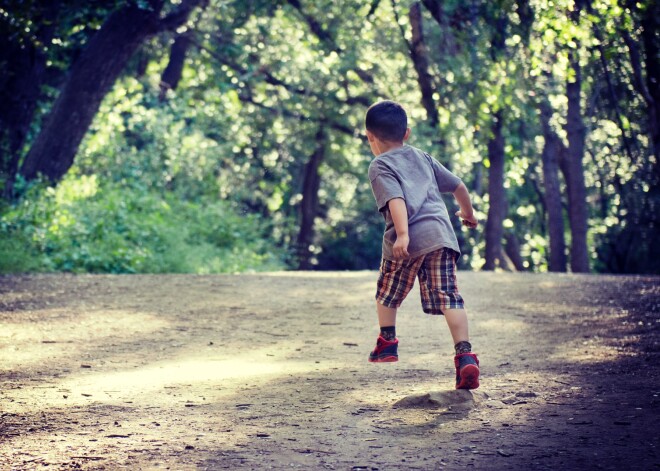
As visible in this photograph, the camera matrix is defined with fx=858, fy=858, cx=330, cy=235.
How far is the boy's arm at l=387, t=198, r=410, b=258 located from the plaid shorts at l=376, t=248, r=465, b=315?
21 centimetres

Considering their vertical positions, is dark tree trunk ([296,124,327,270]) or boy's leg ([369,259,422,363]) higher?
dark tree trunk ([296,124,327,270])

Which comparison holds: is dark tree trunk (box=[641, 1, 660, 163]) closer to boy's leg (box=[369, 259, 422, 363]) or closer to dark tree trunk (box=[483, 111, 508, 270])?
dark tree trunk (box=[483, 111, 508, 270])

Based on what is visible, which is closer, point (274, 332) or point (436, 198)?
point (436, 198)

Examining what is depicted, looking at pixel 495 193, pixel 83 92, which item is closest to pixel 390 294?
pixel 83 92

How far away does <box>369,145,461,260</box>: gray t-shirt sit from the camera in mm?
4531

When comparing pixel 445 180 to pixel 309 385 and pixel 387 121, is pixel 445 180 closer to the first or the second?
pixel 387 121

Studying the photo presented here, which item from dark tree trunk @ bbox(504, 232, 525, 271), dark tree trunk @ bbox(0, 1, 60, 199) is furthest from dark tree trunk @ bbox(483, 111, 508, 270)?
dark tree trunk @ bbox(0, 1, 60, 199)

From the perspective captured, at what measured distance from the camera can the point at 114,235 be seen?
12.0 metres

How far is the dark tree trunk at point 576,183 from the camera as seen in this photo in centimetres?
1867

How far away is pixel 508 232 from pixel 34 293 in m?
19.7

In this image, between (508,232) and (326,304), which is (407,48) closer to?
(508,232)

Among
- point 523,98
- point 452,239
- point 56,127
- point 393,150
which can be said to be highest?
point 523,98

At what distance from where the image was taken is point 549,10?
36.8 feet

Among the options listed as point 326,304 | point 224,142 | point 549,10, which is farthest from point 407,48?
point 326,304
